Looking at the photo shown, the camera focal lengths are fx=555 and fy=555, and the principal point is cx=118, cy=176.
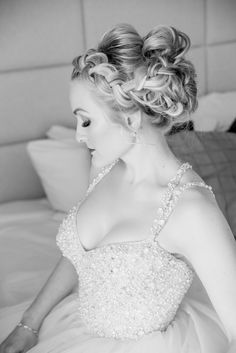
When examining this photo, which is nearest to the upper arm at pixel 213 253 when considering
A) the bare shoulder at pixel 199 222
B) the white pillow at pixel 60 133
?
the bare shoulder at pixel 199 222

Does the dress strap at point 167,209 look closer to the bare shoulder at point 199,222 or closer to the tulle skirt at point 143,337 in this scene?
the bare shoulder at point 199,222

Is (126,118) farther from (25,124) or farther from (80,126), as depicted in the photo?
(25,124)

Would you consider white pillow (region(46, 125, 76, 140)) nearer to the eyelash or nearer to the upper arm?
the eyelash

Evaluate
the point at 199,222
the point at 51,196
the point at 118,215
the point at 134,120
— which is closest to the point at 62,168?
the point at 51,196

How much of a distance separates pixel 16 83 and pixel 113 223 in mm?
1118

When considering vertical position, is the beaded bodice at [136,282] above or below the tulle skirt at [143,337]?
above

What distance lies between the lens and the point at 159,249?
123 centimetres

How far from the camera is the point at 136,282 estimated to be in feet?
4.08

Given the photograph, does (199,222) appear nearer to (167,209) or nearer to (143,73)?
(167,209)

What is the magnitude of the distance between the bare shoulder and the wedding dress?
28 millimetres

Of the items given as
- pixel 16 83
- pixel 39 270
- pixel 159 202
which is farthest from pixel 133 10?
pixel 159 202

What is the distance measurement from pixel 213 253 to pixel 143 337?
300 millimetres

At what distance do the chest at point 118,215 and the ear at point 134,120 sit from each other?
0.51 feet

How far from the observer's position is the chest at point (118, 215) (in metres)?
1.25
